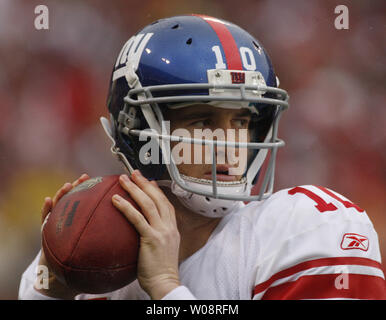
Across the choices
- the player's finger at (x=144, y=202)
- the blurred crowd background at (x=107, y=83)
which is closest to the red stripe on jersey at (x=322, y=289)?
the player's finger at (x=144, y=202)

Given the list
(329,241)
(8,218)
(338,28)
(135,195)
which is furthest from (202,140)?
(338,28)

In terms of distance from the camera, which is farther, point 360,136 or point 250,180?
point 360,136

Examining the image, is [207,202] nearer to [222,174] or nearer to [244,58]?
[222,174]

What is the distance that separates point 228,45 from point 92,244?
0.67 m

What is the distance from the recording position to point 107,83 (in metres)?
3.03

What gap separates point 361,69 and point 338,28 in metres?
0.33

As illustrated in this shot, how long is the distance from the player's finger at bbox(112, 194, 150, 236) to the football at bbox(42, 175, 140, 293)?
0.01 m

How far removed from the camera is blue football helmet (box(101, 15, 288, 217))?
1.21m

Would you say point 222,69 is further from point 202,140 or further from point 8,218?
point 8,218

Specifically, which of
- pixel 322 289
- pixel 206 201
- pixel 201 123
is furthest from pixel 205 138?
pixel 322 289

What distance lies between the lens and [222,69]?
1.24 meters

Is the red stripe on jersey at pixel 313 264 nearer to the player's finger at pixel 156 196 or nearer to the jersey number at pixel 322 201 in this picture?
the jersey number at pixel 322 201

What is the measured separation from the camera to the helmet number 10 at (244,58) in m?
1.25

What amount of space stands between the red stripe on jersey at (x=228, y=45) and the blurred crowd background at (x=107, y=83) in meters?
1.63
